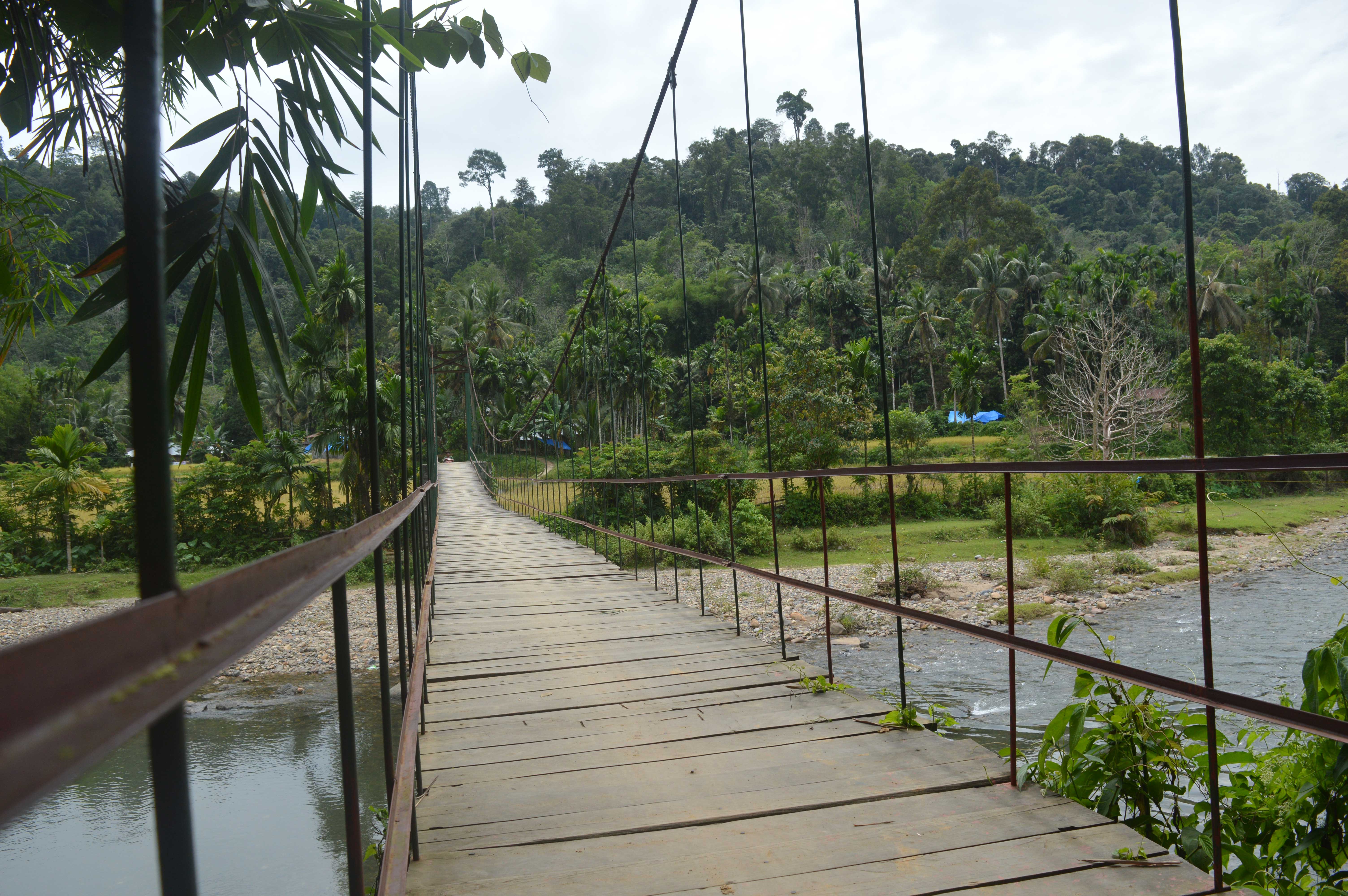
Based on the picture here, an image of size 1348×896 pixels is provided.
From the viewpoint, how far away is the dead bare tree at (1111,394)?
18484 mm

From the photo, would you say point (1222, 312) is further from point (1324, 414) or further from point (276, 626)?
point (276, 626)

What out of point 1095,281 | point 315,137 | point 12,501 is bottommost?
point 12,501

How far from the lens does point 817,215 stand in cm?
4822

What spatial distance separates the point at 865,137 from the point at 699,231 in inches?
1821

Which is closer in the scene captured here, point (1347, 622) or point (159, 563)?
point (159, 563)

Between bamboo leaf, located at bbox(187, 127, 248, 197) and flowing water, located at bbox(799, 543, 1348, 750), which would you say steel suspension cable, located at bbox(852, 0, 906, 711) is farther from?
flowing water, located at bbox(799, 543, 1348, 750)

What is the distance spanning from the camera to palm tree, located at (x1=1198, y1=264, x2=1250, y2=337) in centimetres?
2183

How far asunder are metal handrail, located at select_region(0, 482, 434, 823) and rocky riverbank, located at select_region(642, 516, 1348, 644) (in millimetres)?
10798

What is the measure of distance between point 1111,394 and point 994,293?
50.7 feet

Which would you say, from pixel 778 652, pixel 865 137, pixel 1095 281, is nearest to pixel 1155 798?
pixel 778 652

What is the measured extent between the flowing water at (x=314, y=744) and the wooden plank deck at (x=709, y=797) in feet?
16.6

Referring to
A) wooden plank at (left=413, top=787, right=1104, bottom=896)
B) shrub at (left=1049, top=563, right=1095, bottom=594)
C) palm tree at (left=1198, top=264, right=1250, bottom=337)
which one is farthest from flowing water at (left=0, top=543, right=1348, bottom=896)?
palm tree at (left=1198, top=264, right=1250, bottom=337)

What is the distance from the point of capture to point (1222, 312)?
77.9 feet

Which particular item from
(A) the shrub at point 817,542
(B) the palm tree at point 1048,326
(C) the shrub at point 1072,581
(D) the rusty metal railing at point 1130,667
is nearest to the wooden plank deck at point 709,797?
(D) the rusty metal railing at point 1130,667
